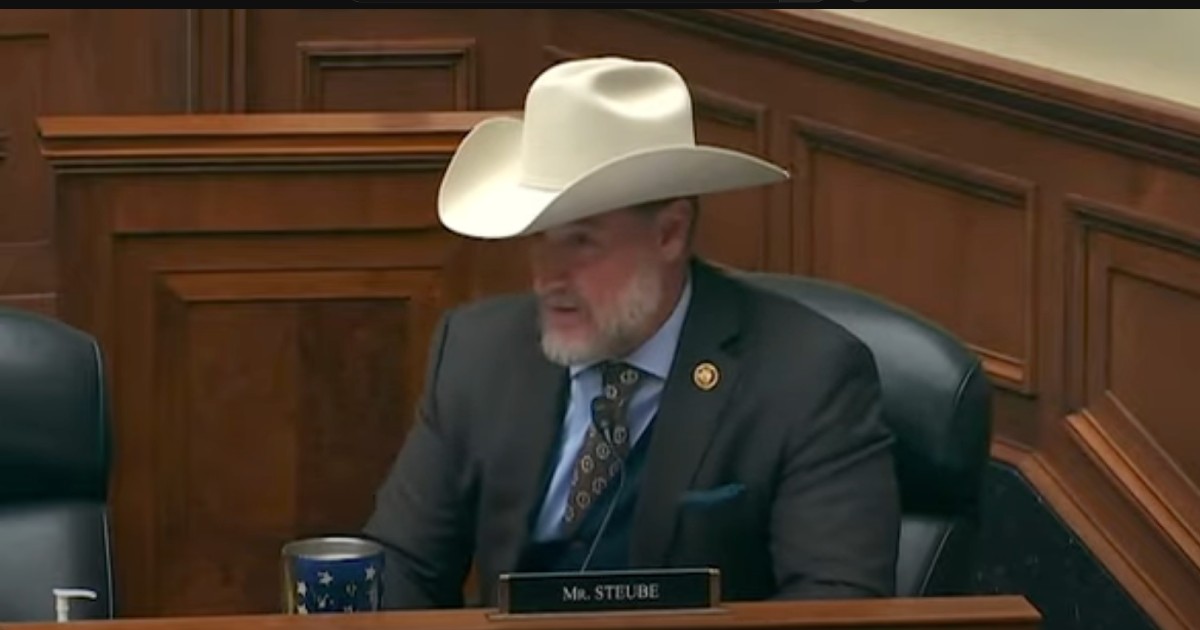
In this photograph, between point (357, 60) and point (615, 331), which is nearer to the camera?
point (615, 331)

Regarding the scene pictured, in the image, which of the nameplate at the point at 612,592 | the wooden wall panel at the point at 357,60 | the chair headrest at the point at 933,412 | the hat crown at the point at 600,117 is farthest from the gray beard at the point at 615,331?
the wooden wall panel at the point at 357,60

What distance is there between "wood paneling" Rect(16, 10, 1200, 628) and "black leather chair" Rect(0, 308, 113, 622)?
2.92ft

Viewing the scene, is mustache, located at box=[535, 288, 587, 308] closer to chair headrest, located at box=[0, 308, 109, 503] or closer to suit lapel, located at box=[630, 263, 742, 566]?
suit lapel, located at box=[630, 263, 742, 566]

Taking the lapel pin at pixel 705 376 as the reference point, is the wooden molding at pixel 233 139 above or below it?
below

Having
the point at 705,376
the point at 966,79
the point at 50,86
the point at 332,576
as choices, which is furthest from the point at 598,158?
the point at 50,86

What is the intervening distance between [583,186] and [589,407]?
0.88 feet

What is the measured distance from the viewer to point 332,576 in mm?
2270

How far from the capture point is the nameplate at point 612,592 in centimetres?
176

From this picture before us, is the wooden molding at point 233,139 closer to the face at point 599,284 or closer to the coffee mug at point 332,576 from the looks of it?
the face at point 599,284

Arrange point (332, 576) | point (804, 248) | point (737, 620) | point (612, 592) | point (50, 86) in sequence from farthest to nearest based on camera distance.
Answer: point (50, 86)
point (804, 248)
point (332, 576)
point (612, 592)
point (737, 620)

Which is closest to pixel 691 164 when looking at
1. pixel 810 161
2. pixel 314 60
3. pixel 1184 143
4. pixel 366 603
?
pixel 366 603

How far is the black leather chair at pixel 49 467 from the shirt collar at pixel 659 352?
0.57m

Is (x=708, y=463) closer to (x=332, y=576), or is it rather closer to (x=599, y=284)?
(x=599, y=284)

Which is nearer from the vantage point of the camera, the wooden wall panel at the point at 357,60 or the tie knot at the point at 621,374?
the tie knot at the point at 621,374
